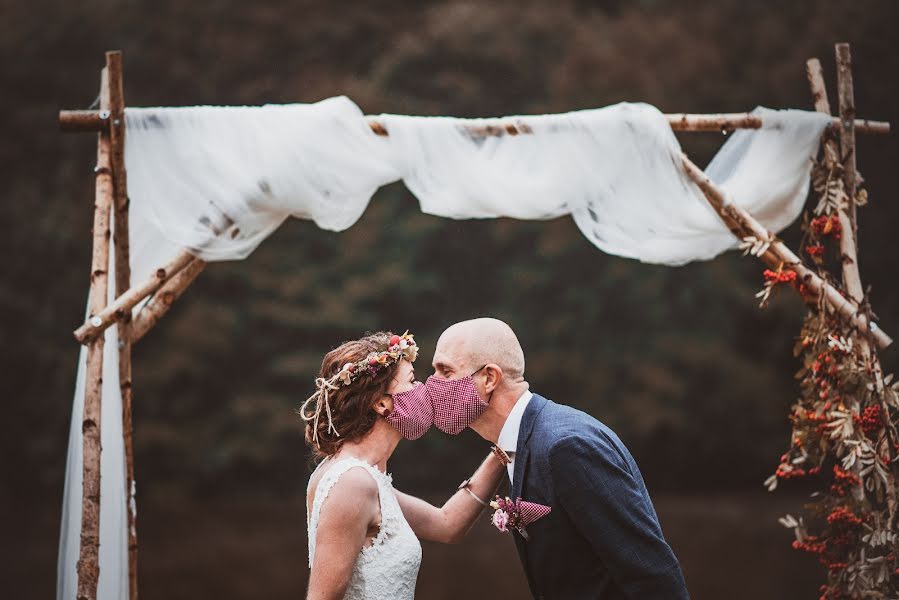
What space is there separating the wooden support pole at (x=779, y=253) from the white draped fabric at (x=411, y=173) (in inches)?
1.8

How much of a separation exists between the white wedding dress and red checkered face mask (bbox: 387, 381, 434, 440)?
0.15 m

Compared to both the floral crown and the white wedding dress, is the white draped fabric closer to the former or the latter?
the floral crown

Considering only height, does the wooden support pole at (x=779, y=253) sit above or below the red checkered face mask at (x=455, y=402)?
above

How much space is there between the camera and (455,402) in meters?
2.69

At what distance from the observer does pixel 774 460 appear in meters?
12.7

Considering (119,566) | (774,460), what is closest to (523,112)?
(774,460)

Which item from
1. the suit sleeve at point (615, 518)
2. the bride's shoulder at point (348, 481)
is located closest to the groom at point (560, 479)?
the suit sleeve at point (615, 518)

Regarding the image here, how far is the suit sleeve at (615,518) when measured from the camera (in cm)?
244

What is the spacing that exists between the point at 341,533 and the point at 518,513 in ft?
1.57

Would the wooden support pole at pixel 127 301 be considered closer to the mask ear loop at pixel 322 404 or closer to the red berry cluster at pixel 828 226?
the mask ear loop at pixel 322 404

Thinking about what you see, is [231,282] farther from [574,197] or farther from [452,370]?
[452,370]

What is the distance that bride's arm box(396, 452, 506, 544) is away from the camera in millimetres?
3074

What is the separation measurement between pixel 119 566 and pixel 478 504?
138cm

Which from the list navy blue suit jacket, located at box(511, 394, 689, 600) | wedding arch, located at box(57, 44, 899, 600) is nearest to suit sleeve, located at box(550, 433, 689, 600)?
navy blue suit jacket, located at box(511, 394, 689, 600)
